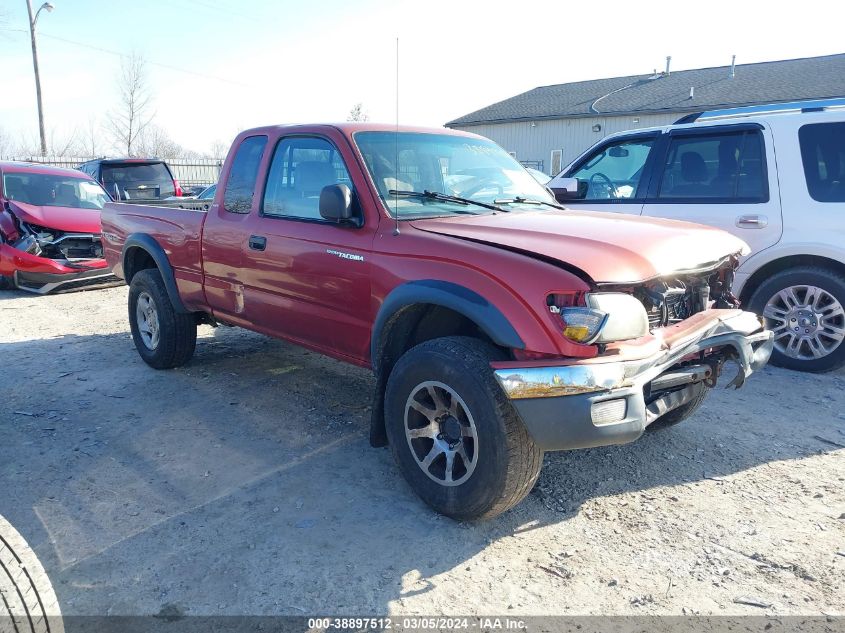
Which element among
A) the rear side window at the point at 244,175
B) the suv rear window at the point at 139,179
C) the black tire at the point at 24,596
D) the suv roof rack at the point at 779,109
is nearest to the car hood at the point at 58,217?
the suv rear window at the point at 139,179

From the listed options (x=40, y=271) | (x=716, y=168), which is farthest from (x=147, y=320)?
(x=716, y=168)

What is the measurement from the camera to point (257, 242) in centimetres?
423

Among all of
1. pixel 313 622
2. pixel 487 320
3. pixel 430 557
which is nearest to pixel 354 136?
pixel 487 320

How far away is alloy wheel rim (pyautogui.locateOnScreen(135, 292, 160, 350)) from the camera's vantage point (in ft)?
17.7

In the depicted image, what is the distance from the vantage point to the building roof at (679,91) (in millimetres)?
22016

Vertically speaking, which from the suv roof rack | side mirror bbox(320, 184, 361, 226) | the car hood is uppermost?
the suv roof rack

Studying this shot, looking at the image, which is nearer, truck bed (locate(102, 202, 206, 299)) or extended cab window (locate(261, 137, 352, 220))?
extended cab window (locate(261, 137, 352, 220))

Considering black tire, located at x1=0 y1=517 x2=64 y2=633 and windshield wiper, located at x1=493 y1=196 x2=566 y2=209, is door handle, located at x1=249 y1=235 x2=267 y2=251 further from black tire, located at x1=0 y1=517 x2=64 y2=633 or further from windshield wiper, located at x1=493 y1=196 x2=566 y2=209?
black tire, located at x1=0 y1=517 x2=64 y2=633

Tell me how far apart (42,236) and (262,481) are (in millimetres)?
7312

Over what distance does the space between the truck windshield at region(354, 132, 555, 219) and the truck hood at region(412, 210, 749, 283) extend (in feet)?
0.67

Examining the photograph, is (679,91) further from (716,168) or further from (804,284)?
(804,284)

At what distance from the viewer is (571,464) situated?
3.71 metres

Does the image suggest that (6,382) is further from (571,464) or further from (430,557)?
(571,464)

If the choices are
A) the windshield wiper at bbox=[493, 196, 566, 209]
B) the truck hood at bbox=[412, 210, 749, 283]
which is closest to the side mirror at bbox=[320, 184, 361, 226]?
the truck hood at bbox=[412, 210, 749, 283]
